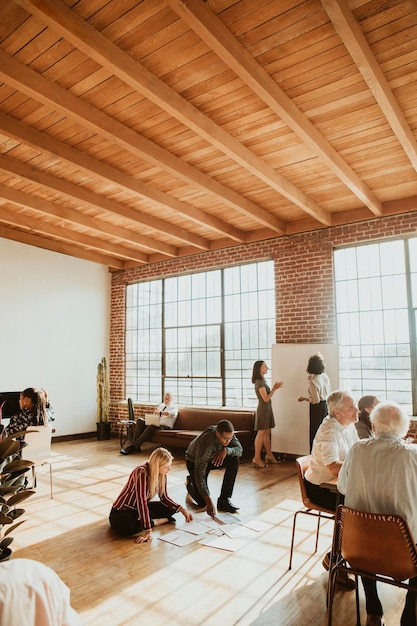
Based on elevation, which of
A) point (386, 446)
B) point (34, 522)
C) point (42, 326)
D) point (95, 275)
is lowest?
point (34, 522)

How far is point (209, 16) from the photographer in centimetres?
312

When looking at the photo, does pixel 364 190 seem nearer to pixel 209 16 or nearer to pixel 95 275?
pixel 209 16

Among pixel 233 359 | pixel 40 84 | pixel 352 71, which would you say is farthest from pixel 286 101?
pixel 233 359

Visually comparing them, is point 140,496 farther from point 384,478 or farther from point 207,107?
point 207,107

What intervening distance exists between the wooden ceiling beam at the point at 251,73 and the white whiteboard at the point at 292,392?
2879 mm

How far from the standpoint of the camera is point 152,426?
8.34 m

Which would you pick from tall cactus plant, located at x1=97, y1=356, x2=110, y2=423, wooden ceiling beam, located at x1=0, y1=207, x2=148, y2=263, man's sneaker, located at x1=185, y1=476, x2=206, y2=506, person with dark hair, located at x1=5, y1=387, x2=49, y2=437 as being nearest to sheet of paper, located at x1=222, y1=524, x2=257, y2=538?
man's sneaker, located at x1=185, y1=476, x2=206, y2=506

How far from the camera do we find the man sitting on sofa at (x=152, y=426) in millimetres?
8242

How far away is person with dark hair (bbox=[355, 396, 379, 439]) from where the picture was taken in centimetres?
416

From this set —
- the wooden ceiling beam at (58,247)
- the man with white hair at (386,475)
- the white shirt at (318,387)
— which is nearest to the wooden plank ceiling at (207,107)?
the wooden ceiling beam at (58,247)

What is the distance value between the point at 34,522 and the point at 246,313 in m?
5.11

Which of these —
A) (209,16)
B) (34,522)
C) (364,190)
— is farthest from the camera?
(364,190)

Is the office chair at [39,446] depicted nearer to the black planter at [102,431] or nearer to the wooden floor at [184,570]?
the wooden floor at [184,570]

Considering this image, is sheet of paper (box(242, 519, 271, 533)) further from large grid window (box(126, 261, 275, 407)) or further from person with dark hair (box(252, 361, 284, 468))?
large grid window (box(126, 261, 275, 407))
